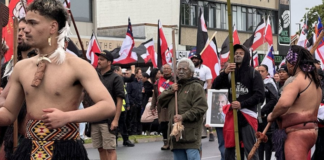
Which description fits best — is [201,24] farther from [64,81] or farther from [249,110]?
[64,81]

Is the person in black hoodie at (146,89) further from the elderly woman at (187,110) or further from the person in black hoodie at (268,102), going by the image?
the elderly woman at (187,110)

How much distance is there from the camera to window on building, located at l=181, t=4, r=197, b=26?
4888 cm

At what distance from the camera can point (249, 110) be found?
9766 millimetres

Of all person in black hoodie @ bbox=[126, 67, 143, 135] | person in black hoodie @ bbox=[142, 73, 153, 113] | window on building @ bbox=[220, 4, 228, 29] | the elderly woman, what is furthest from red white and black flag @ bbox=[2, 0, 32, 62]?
window on building @ bbox=[220, 4, 228, 29]

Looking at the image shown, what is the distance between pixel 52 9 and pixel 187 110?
5303 mm

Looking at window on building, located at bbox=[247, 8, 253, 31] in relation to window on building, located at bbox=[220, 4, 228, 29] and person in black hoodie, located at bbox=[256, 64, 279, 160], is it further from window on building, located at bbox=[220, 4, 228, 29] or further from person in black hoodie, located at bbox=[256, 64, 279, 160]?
person in black hoodie, located at bbox=[256, 64, 279, 160]

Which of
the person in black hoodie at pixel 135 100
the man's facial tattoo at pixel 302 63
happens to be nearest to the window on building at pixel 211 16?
the person in black hoodie at pixel 135 100

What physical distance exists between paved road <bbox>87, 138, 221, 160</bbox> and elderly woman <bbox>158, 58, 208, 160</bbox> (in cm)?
486

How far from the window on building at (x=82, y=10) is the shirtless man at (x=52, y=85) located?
1332 inches

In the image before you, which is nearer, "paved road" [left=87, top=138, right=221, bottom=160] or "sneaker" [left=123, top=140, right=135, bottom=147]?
"paved road" [left=87, top=138, right=221, bottom=160]

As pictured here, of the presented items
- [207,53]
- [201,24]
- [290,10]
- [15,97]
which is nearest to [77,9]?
[201,24]

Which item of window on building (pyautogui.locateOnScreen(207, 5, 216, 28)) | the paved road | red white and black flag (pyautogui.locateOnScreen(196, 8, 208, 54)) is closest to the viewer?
the paved road

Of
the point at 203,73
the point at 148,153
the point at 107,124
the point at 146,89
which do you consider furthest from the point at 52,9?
the point at 146,89

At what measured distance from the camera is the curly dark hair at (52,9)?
455 centimetres
